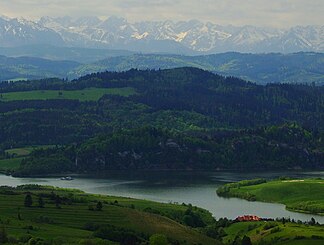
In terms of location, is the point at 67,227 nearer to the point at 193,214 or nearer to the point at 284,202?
the point at 193,214

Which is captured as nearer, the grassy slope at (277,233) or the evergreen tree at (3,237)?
the evergreen tree at (3,237)

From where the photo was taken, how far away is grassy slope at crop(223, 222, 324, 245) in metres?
114

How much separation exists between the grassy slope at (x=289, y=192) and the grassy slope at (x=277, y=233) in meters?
38.2

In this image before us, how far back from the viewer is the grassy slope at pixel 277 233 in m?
114

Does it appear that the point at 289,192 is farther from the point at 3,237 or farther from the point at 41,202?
the point at 3,237

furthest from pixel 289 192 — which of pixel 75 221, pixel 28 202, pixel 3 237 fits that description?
pixel 3 237

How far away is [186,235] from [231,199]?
2585 inches

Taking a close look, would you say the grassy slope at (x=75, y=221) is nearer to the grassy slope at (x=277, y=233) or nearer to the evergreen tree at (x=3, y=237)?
the evergreen tree at (x=3, y=237)

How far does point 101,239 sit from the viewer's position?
340ft

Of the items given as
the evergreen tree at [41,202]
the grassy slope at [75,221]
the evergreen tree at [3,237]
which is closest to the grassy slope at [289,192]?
the grassy slope at [75,221]

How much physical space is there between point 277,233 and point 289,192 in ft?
208

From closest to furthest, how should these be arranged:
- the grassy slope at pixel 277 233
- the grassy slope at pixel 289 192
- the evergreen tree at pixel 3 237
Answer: the evergreen tree at pixel 3 237 < the grassy slope at pixel 277 233 < the grassy slope at pixel 289 192

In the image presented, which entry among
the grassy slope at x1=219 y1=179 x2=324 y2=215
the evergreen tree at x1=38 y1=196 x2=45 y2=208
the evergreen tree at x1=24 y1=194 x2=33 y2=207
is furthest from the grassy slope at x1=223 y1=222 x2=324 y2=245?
the grassy slope at x1=219 y1=179 x2=324 y2=215

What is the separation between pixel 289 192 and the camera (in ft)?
600
